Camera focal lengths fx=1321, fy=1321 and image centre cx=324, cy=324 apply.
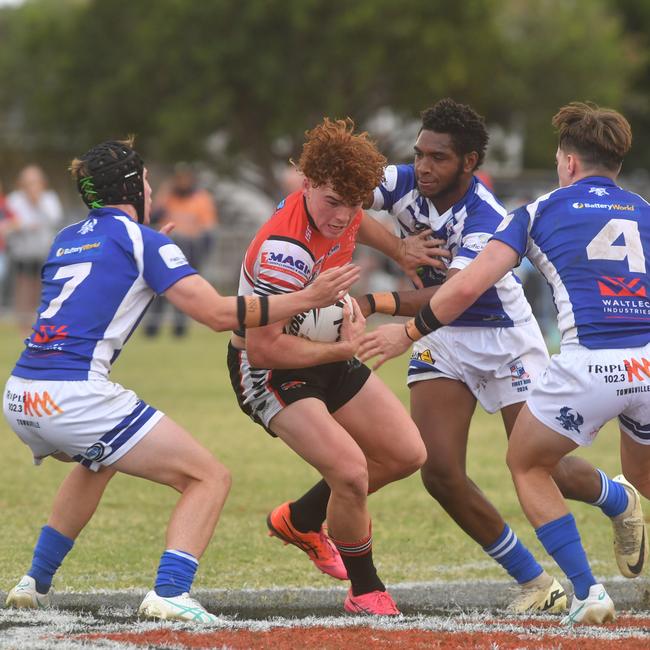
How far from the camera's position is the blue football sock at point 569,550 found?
536cm

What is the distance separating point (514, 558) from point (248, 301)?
1879mm

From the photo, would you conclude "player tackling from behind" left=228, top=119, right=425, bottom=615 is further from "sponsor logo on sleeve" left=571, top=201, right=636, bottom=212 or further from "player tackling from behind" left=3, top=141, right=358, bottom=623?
"sponsor logo on sleeve" left=571, top=201, right=636, bottom=212

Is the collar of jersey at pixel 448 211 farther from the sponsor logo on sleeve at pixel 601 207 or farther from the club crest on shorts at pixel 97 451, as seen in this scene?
the club crest on shorts at pixel 97 451

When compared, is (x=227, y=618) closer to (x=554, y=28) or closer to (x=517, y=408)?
(x=517, y=408)

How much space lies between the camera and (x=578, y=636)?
5102mm

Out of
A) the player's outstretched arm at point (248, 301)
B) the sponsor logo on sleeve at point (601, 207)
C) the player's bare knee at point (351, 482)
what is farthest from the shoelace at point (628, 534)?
the player's outstretched arm at point (248, 301)

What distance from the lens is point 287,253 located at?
555cm

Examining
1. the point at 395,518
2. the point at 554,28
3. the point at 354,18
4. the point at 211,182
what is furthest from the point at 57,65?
the point at 395,518

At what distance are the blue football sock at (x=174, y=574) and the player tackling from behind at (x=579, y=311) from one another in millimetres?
1181

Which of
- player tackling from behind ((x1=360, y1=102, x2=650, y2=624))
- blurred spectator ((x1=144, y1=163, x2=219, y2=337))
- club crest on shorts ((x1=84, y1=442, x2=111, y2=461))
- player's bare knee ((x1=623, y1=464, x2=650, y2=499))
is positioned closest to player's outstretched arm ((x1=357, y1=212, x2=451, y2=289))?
player tackling from behind ((x1=360, y1=102, x2=650, y2=624))

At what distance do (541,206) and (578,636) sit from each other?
175 centimetres

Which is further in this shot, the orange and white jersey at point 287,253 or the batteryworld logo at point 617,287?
the orange and white jersey at point 287,253

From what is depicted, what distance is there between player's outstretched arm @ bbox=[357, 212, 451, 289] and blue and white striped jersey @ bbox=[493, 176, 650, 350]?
85cm

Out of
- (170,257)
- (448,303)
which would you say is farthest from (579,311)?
(170,257)
